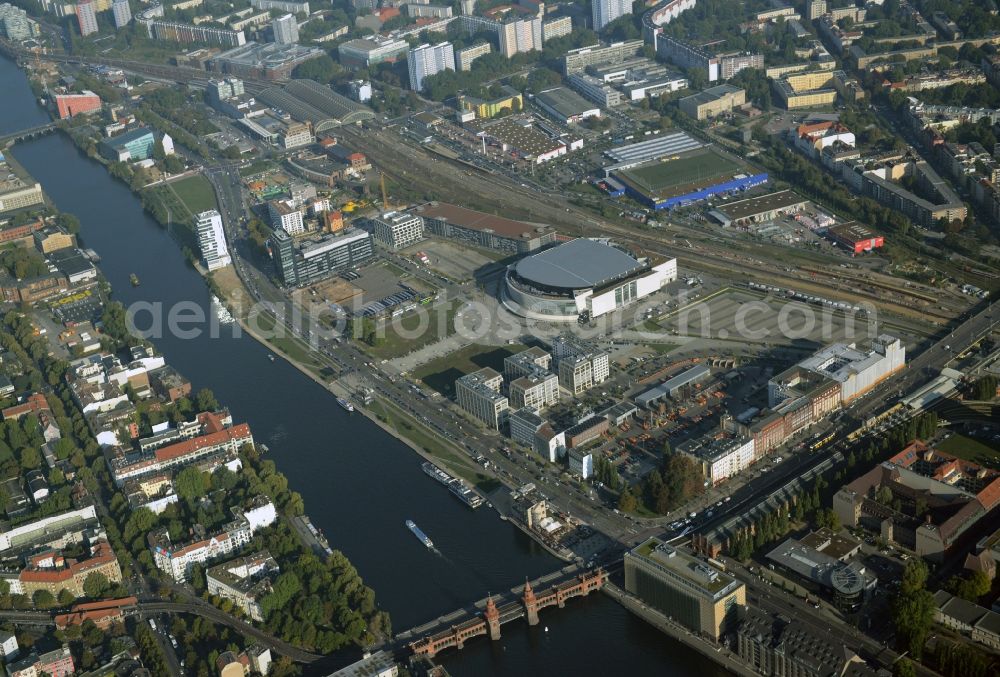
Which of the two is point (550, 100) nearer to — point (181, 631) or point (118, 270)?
point (118, 270)

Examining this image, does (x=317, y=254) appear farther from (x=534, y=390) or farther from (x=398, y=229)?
(x=534, y=390)

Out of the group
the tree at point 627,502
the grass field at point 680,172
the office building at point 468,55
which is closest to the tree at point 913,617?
the tree at point 627,502

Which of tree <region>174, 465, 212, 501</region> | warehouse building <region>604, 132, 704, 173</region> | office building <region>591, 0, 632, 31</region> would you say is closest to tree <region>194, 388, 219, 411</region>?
tree <region>174, 465, 212, 501</region>

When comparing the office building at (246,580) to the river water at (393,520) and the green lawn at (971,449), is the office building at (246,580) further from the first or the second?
the green lawn at (971,449)

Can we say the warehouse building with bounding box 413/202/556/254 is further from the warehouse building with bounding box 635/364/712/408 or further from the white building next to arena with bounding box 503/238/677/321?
the warehouse building with bounding box 635/364/712/408


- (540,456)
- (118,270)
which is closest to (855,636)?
(540,456)

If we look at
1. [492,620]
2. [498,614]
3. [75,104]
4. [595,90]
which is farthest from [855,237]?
[75,104]
